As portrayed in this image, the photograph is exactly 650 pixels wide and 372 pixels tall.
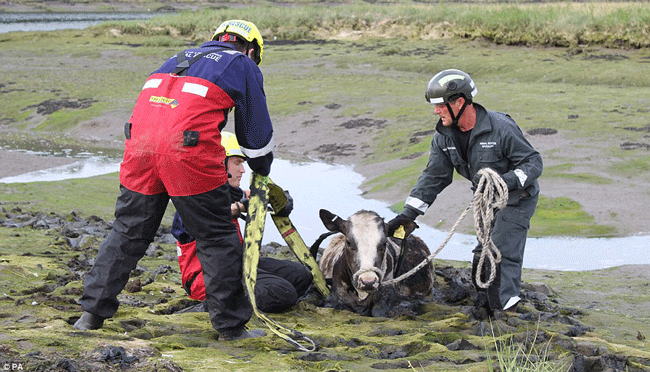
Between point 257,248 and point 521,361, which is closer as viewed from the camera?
point 521,361

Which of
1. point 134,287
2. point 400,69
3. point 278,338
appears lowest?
point 400,69

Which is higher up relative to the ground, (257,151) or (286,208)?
(257,151)

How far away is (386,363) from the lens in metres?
5.59

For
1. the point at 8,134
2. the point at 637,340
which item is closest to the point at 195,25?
the point at 8,134

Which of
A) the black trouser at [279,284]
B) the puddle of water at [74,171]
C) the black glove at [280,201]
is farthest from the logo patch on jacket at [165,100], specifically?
the puddle of water at [74,171]

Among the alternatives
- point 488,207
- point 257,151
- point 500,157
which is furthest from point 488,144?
point 257,151

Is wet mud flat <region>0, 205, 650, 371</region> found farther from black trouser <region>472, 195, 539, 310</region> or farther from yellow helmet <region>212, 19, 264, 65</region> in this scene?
yellow helmet <region>212, 19, 264, 65</region>

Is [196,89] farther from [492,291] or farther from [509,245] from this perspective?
[492,291]

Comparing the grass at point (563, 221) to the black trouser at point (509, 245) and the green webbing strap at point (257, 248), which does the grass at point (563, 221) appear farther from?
the green webbing strap at point (257, 248)

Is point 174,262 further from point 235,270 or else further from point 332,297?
point 235,270

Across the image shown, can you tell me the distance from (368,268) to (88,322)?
2623 millimetres

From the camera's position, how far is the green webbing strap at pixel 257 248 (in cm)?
605

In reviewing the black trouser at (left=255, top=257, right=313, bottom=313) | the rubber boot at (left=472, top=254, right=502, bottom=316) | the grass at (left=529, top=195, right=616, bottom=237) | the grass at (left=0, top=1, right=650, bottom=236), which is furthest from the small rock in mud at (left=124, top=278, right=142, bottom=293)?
the grass at (left=0, top=1, right=650, bottom=236)

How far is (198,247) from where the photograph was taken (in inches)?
236
